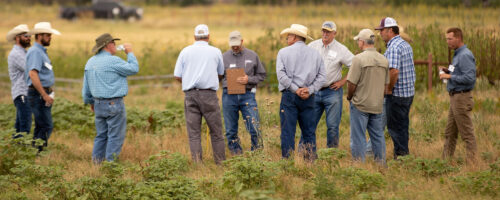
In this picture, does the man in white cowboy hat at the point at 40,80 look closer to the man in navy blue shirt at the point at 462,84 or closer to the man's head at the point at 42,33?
the man's head at the point at 42,33

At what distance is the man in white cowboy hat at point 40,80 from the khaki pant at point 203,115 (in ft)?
7.36

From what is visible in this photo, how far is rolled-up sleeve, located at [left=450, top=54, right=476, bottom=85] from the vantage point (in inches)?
268

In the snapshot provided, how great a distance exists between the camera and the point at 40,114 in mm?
8156

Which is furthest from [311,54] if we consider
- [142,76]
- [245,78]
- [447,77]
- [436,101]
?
[142,76]

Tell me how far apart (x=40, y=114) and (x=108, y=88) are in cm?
155

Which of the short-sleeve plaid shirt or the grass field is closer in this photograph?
the grass field

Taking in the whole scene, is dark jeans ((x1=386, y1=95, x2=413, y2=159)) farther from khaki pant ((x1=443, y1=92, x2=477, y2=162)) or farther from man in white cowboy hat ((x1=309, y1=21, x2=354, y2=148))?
man in white cowboy hat ((x1=309, y1=21, x2=354, y2=148))

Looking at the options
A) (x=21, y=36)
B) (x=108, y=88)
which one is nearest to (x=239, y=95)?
(x=108, y=88)

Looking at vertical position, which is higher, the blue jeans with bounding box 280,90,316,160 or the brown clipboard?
the brown clipboard

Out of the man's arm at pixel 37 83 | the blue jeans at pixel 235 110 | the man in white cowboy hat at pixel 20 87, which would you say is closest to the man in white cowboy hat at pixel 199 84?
the blue jeans at pixel 235 110

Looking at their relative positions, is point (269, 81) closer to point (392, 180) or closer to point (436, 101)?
point (436, 101)

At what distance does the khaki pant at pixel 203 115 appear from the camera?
716 cm

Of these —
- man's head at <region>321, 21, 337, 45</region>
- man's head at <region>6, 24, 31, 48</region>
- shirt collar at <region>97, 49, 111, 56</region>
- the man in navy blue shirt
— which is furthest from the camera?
man's head at <region>6, 24, 31, 48</region>

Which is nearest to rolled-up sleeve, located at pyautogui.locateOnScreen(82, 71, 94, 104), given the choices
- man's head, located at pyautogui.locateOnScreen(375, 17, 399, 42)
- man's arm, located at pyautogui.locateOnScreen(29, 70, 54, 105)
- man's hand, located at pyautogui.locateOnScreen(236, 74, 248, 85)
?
man's arm, located at pyautogui.locateOnScreen(29, 70, 54, 105)
